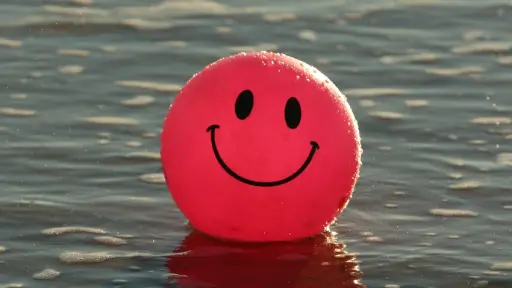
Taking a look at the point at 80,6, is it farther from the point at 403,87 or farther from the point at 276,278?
the point at 276,278

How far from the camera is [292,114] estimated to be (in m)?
7.34

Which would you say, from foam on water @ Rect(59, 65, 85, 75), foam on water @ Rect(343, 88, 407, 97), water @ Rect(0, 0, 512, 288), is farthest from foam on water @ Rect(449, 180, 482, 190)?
foam on water @ Rect(59, 65, 85, 75)

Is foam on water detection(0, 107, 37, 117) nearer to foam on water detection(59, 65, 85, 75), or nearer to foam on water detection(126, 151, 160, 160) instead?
foam on water detection(59, 65, 85, 75)

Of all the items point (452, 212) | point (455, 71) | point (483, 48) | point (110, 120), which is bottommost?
point (452, 212)

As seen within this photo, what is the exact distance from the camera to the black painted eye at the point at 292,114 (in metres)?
7.33

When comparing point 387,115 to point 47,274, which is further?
point 387,115

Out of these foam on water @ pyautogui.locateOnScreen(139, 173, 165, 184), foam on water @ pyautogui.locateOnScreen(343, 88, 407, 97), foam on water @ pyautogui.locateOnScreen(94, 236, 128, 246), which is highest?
foam on water @ pyautogui.locateOnScreen(343, 88, 407, 97)

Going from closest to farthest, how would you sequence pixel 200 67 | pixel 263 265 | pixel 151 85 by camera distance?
pixel 263 265, pixel 151 85, pixel 200 67

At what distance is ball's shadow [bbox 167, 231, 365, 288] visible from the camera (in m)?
7.41

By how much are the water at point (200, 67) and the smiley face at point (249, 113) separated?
535 mm

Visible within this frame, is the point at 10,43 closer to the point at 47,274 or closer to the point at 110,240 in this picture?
the point at 110,240

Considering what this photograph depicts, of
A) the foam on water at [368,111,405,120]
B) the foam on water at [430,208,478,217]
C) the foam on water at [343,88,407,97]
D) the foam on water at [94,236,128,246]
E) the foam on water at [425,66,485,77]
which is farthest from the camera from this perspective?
the foam on water at [425,66,485,77]

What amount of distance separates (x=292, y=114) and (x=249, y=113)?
0.23 meters

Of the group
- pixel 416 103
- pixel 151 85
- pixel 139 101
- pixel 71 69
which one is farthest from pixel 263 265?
pixel 71 69
